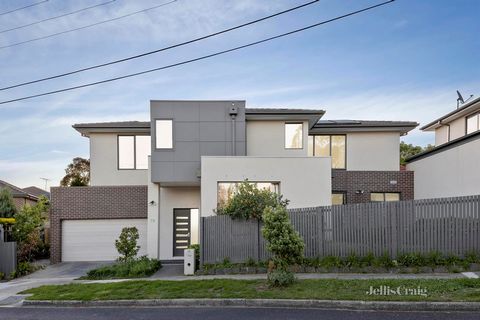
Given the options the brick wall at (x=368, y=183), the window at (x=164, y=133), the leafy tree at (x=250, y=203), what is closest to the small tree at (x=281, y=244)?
the leafy tree at (x=250, y=203)

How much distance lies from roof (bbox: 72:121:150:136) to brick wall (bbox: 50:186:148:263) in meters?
2.96

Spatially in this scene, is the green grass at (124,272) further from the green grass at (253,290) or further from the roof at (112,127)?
the roof at (112,127)

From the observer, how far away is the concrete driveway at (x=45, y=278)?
37.4 ft

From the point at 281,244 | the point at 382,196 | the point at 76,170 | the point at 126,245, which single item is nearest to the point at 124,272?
the point at 126,245

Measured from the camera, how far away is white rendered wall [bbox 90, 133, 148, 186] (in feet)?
65.4

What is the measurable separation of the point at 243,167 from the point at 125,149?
295 inches

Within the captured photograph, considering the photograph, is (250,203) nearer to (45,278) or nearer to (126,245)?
(126,245)

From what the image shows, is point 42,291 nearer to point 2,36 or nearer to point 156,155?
point 156,155

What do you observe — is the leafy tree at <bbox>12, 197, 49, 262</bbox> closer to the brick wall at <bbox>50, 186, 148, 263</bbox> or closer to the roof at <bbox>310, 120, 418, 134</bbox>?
the brick wall at <bbox>50, 186, 148, 263</bbox>

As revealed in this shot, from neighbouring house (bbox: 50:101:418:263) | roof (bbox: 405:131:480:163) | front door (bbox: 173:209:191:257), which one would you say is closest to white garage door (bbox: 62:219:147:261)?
neighbouring house (bbox: 50:101:418:263)

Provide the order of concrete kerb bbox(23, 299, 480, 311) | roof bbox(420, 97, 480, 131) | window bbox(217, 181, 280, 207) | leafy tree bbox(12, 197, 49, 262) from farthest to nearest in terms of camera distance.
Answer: roof bbox(420, 97, 480, 131) < leafy tree bbox(12, 197, 49, 262) < window bbox(217, 181, 280, 207) < concrete kerb bbox(23, 299, 480, 311)

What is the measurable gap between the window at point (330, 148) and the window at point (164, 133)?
24.3 feet

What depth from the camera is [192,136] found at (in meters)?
17.0

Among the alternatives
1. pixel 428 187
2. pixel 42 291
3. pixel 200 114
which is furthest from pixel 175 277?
pixel 428 187
